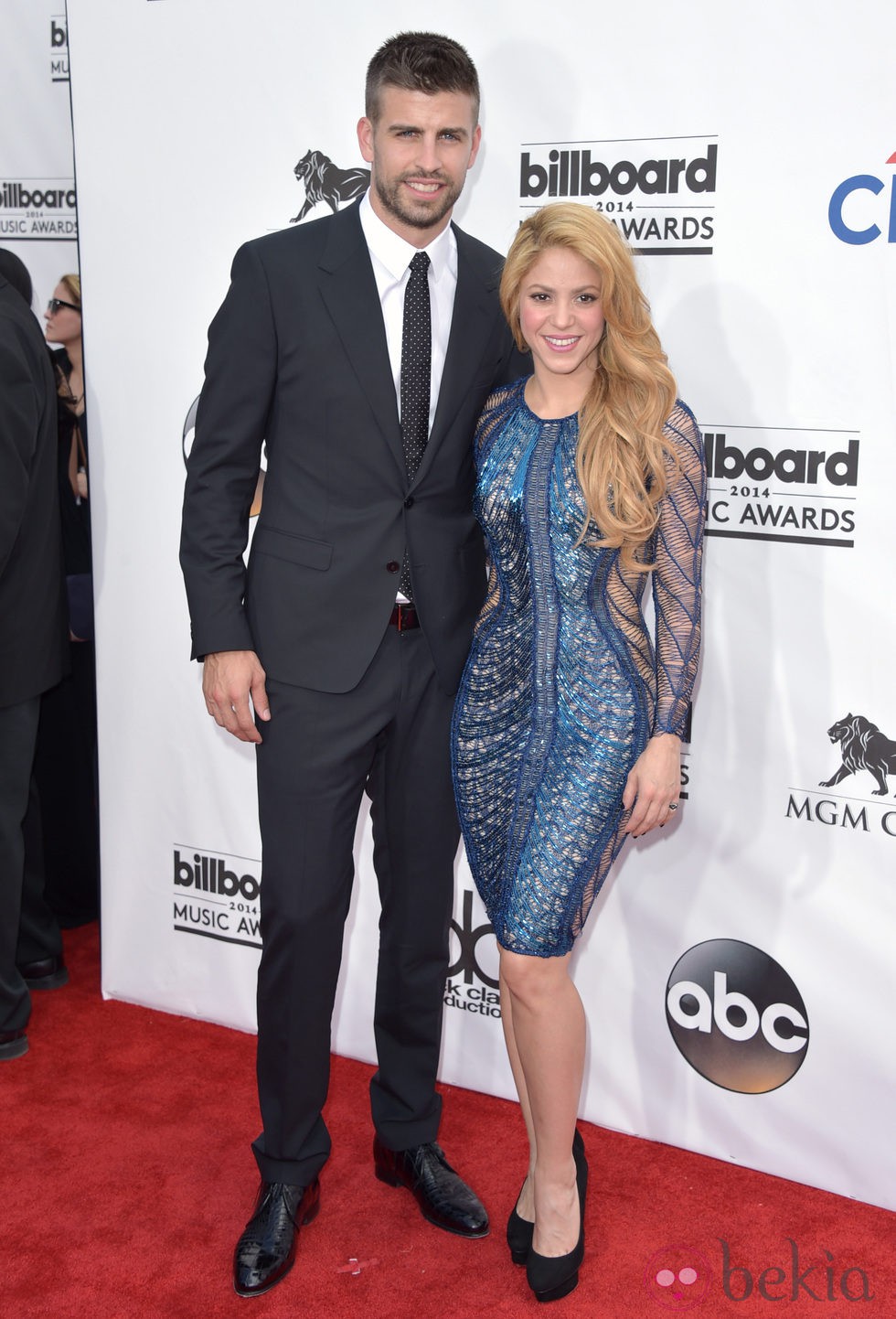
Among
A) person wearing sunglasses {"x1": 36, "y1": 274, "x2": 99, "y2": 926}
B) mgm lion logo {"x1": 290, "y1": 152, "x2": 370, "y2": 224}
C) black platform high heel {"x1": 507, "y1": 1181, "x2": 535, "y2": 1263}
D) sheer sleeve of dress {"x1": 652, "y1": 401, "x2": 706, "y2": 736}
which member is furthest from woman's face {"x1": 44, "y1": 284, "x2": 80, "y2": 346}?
black platform high heel {"x1": 507, "y1": 1181, "x2": 535, "y2": 1263}

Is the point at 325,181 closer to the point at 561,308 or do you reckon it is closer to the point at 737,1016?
the point at 561,308

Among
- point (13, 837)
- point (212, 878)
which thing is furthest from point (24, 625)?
point (212, 878)

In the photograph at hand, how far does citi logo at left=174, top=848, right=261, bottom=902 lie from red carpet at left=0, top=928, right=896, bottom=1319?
419 millimetres

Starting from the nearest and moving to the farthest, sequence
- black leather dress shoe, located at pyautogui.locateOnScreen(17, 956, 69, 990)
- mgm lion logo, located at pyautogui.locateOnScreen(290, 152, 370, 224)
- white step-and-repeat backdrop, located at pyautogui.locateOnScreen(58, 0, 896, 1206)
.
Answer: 1. white step-and-repeat backdrop, located at pyautogui.locateOnScreen(58, 0, 896, 1206)
2. mgm lion logo, located at pyautogui.locateOnScreen(290, 152, 370, 224)
3. black leather dress shoe, located at pyautogui.locateOnScreen(17, 956, 69, 990)

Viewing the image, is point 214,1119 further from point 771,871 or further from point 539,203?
point 539,203

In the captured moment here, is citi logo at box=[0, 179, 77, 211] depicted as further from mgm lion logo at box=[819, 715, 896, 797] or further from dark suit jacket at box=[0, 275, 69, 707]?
mgm lion logo at box=[819, 715, 896, 797]

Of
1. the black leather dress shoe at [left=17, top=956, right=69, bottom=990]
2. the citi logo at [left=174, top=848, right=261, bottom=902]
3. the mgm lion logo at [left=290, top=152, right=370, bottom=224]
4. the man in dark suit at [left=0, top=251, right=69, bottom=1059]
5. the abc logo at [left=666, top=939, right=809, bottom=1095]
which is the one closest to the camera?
the abc logo at [left=666, top=939, right=809, bottom=1095]

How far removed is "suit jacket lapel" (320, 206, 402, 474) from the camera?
2238mm

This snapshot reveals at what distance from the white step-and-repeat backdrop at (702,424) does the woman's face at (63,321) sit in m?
0.66

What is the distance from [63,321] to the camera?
3.82m

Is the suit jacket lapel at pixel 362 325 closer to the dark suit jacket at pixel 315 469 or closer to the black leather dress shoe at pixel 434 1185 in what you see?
the dark suit jacket at pixel 315 469

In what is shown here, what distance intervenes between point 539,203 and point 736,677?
105 centimetres

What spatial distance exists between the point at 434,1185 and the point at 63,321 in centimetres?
262

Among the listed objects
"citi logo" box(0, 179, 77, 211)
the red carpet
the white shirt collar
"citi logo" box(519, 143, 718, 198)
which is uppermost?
"citi logo" box(0, 179, 77, 211)
